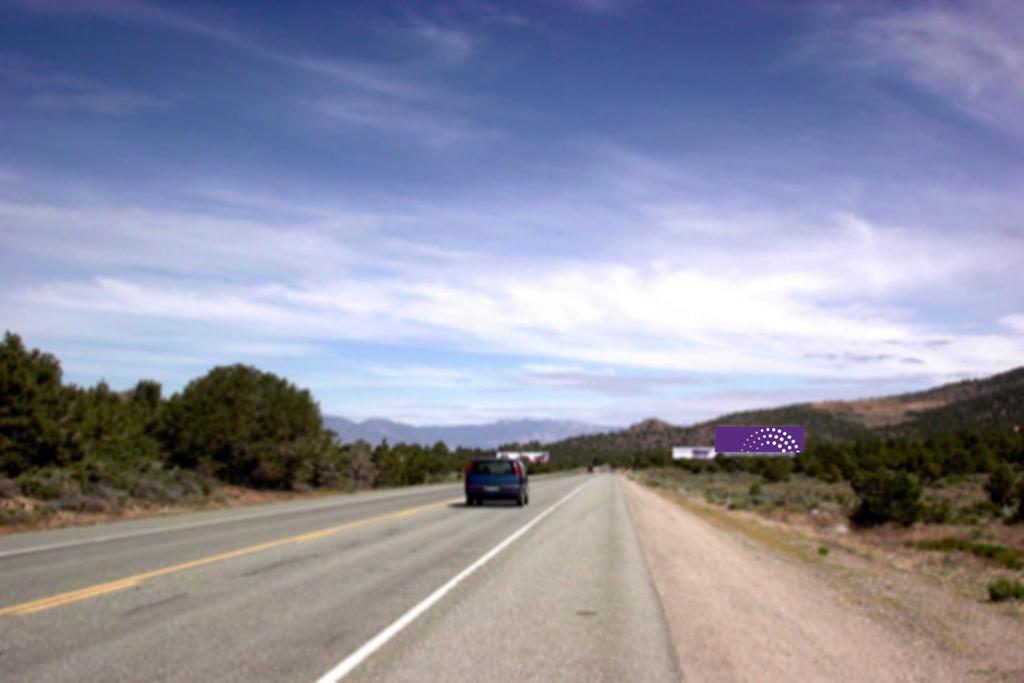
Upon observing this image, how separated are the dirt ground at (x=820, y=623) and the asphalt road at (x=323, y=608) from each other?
0.49 meters

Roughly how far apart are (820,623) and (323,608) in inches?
223

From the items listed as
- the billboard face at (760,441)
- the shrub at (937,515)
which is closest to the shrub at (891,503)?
the shrub at (937,515)

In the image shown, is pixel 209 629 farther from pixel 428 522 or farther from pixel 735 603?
pixel 428 522

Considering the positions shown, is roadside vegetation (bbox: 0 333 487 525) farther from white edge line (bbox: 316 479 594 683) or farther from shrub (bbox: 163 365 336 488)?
white edge line (bbox: 316 479 594 683)

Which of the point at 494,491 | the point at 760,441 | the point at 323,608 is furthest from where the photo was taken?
the point at 494,491

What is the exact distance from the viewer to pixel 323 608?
386 inches

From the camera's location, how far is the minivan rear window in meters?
32.3

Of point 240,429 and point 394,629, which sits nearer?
point 394,629

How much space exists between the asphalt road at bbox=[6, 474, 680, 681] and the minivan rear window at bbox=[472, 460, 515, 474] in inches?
513

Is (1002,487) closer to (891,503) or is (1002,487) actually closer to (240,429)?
(891,503)

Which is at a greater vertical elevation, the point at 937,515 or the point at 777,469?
the point at 777,469

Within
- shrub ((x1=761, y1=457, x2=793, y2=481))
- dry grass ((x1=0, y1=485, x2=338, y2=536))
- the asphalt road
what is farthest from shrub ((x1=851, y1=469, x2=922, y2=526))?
shrub ((x1=761, y1=457, x2=793, y2=481))

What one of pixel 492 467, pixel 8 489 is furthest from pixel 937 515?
pixel 8 489

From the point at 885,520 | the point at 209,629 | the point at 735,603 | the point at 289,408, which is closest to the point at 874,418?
the point at 885,520
